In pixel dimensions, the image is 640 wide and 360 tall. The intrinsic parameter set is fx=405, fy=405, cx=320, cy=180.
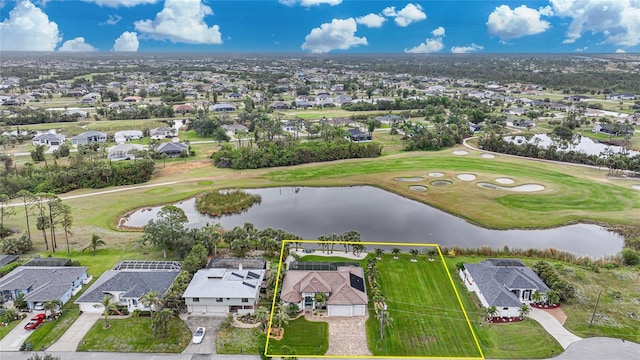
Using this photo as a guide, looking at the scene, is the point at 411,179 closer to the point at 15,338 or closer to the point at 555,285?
the point at 555,285

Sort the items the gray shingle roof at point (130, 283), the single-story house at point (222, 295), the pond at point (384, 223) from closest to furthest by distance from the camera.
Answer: the single-story house at point (222, 295), the gray shingle roof at point (130, 283), the pond at point (384, 223)

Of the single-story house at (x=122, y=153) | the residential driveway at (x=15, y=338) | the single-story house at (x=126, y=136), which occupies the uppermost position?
the single-story house at (x=126, y=136)

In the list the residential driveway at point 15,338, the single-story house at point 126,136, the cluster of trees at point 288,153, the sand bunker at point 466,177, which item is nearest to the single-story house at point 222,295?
the residential driveway at point 15,338

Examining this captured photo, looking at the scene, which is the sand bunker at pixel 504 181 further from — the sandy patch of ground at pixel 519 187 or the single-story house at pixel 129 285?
the single-story house at pixel 129 285

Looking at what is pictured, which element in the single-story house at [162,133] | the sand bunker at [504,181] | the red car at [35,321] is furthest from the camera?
the single-story house at [162,133]

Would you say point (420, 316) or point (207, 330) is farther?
point (420, 316)

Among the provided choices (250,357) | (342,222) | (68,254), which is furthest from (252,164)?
(250,357)

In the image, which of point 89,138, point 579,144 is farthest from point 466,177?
point 89,138
